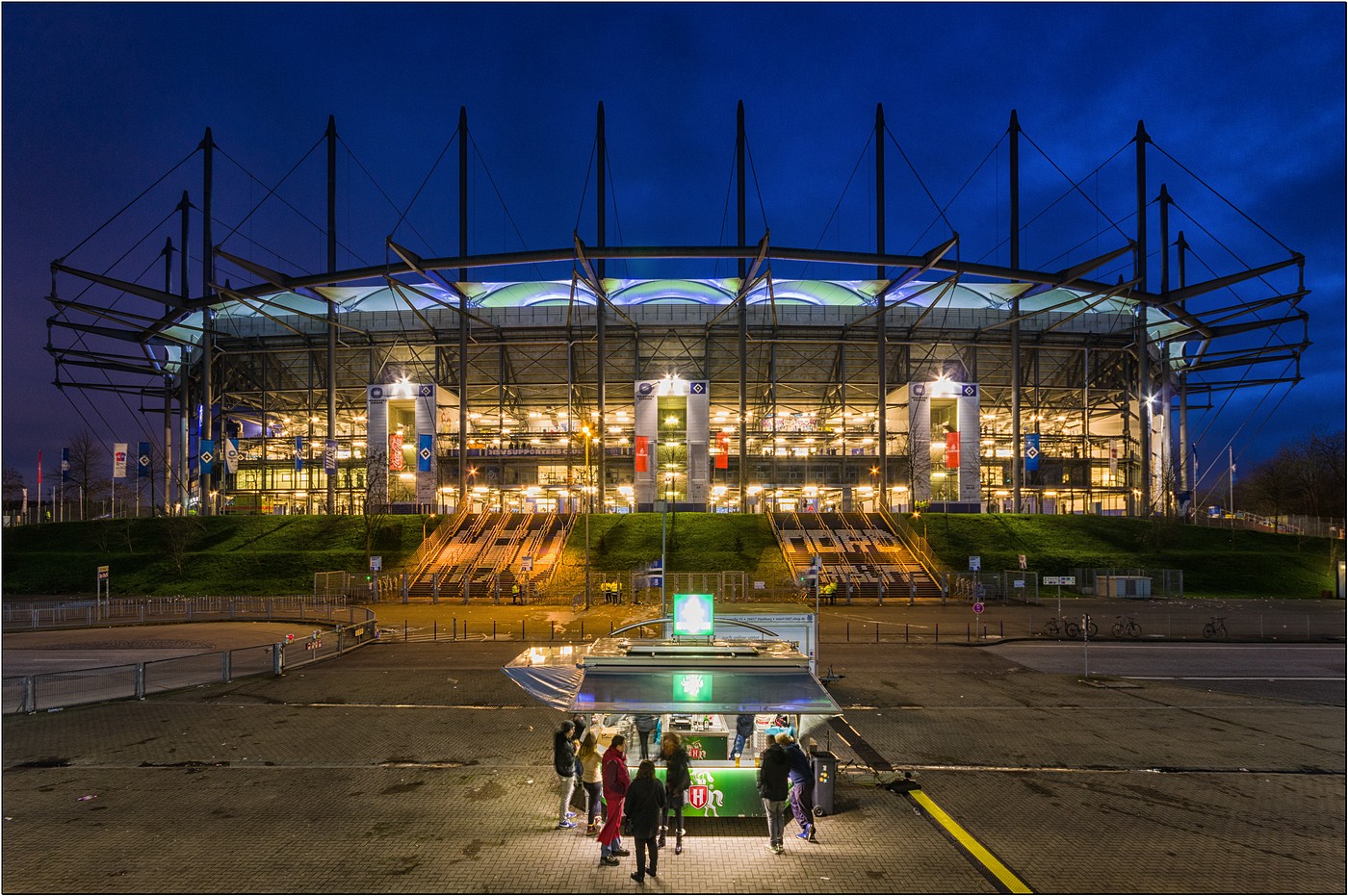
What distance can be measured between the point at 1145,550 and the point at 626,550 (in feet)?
115

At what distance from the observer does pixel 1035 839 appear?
904 centimetres

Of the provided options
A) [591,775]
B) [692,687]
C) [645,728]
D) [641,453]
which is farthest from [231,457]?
[692,687]

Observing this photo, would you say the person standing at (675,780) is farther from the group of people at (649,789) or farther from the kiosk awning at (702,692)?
the kiosk awning at (702,692)

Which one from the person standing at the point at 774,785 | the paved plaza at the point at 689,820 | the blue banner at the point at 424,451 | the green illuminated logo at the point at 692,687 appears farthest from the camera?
the blue banner at the point at 424,451

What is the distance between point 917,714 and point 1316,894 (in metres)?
7.85

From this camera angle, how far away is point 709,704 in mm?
8648

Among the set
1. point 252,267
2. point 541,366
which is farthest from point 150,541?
point 541,366

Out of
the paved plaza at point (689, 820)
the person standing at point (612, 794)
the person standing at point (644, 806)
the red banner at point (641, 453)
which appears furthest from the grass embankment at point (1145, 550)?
the person standing at point (644, 806)

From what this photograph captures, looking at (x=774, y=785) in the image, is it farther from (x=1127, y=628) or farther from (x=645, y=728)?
(x=1127, y=628)

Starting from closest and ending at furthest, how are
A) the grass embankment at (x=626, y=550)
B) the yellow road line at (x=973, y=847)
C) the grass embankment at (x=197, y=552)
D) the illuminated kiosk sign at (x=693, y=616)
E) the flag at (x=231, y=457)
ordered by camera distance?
the yellow road line at (x=973, y=847) → the illuminated kiosk sign at (x=693, y=616) → the grass embankment at (x=197, y=552) → the grass embankment at (x=626, y=550) → the flag at (x=231, y=457)

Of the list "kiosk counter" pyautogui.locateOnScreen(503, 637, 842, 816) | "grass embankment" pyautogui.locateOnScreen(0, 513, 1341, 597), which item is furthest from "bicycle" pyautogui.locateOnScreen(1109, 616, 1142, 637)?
"kiosk counter" pyautogui.locateOnScreen(503, 637, 842, 816)

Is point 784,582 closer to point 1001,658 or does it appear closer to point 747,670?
point 1001,658

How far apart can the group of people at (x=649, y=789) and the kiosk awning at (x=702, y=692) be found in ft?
1.29

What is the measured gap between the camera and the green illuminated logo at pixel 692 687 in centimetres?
880
